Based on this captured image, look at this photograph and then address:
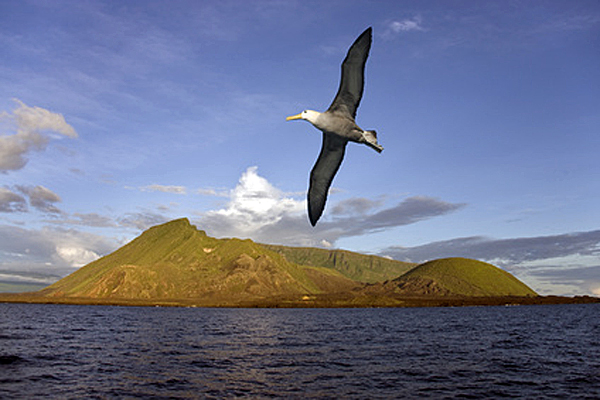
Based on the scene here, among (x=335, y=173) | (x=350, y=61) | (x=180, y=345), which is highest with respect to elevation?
(x=350, y=61)

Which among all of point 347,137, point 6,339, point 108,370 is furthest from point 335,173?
point 6,339

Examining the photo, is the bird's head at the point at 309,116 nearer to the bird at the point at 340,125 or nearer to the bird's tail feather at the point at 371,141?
the bird at the point at 340,125

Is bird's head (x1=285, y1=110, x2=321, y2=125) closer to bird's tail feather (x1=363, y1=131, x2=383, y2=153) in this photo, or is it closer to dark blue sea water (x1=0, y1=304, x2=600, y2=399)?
bird's tail feather (x1=363, y1=131, x2=383, y2=153)

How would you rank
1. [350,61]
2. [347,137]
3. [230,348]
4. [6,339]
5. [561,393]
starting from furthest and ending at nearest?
[6,339] → [230,348] → [561,393] → [347,137] → [350,61]

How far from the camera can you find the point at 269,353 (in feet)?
124

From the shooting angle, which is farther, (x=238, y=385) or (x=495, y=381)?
(x=495, y=381)

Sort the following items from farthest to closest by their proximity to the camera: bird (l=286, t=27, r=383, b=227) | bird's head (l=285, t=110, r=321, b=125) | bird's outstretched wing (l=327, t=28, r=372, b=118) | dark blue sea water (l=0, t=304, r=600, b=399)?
dark blue sea water (l=0, t=304, r=600, b=399) < bird's head (l=285, t=110, r=321, b=125) < bird (l=286, t=27, r=383, b=227) < bird's outstretched wing (l=327, t=28, r=372, b=118)

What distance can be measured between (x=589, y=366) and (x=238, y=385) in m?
25.0

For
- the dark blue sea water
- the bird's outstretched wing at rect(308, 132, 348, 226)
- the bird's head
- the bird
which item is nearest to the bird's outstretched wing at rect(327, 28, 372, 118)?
the bird

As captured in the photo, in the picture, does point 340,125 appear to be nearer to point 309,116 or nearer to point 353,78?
point 309,116

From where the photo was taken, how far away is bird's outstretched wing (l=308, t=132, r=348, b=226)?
18.4 meters

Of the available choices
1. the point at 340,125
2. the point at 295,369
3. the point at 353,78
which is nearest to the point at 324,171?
the point at 340,125

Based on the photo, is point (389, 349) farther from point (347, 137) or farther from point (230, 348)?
point (347, 137)

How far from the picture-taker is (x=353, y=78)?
53.6ft
